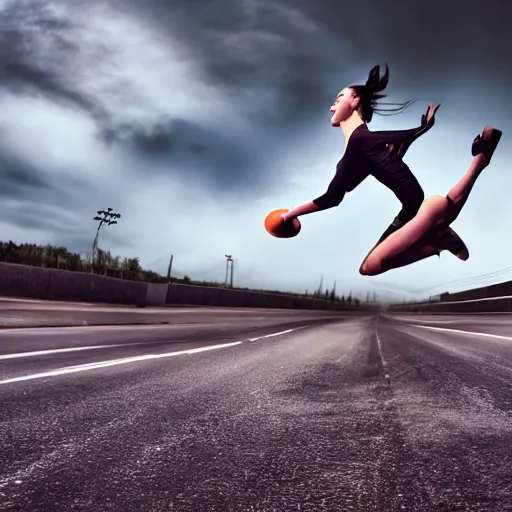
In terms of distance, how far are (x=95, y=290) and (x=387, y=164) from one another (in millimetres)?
13571

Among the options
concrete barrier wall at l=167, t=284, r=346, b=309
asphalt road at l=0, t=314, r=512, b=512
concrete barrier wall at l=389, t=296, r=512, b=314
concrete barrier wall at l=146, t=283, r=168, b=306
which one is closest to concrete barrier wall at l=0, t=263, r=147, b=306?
concrete barrier wall at l=146, t=283, r=168, b=306

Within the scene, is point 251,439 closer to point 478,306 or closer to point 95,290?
point 95,290

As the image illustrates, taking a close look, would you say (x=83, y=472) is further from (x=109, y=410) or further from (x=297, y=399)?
(x=297, y=399)

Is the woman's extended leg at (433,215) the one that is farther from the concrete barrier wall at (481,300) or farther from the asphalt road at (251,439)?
the asphalt road at (251,439)

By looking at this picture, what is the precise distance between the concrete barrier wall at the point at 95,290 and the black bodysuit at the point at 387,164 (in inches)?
437

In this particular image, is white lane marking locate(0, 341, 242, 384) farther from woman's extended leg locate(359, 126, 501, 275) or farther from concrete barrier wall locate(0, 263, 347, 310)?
woman's extended leg locate(359, 126, 501, 275)

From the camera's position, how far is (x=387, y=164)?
19.8 m

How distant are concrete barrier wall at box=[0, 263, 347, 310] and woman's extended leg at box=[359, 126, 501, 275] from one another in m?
10.2

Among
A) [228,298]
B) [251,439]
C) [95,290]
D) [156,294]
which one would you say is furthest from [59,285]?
[228,298]

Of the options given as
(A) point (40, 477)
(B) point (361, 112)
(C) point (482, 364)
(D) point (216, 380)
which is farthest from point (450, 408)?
(B) point (361, 112)

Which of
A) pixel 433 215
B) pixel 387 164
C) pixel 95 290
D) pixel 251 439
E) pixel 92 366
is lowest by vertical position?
pixel 92 366

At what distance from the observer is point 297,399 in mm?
3129

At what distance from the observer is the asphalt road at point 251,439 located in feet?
4.74

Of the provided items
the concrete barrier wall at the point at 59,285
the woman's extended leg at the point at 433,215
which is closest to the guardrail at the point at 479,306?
the woman's extended leg at the point at 433,215
